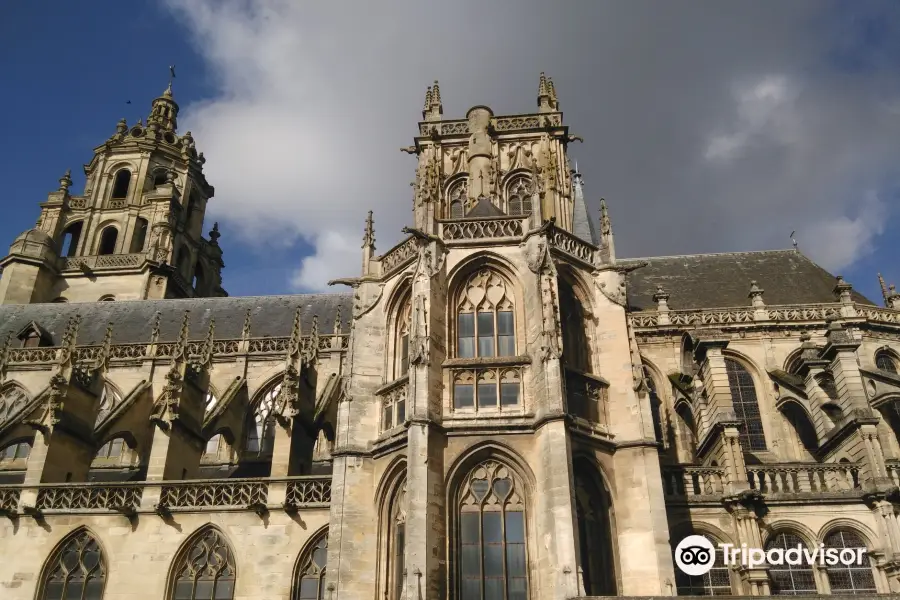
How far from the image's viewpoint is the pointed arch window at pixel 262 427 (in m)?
22.9

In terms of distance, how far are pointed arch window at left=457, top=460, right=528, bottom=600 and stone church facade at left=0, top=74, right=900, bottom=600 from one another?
0.13 feet

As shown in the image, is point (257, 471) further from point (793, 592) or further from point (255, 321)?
point (793, 592)

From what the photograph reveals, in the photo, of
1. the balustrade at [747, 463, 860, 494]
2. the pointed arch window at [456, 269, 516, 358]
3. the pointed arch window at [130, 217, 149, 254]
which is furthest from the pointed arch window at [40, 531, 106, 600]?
the pointed arch window at [130, 217, 149, 254]

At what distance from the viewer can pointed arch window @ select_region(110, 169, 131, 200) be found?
126 ft

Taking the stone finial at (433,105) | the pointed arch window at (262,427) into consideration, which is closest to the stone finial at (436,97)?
the stone finial at (433,105)

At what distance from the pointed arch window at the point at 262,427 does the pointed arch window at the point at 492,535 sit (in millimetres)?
10064

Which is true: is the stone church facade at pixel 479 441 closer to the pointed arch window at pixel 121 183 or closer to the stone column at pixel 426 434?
the stone column at pixel 426 434

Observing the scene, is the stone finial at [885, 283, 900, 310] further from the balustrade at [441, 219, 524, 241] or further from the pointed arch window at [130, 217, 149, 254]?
the pointed arch window at [130, 217, 149, 254]

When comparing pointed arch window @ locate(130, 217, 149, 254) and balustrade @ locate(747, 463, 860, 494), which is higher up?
pointed arch window @ locate(130, 217, 149, 254)

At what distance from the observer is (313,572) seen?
1659cm

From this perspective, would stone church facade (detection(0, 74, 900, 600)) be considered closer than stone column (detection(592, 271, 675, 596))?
No

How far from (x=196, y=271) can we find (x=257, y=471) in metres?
20.2

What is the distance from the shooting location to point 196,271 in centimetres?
3903

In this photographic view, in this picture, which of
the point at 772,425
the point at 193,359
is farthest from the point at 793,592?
the point at 193,359
